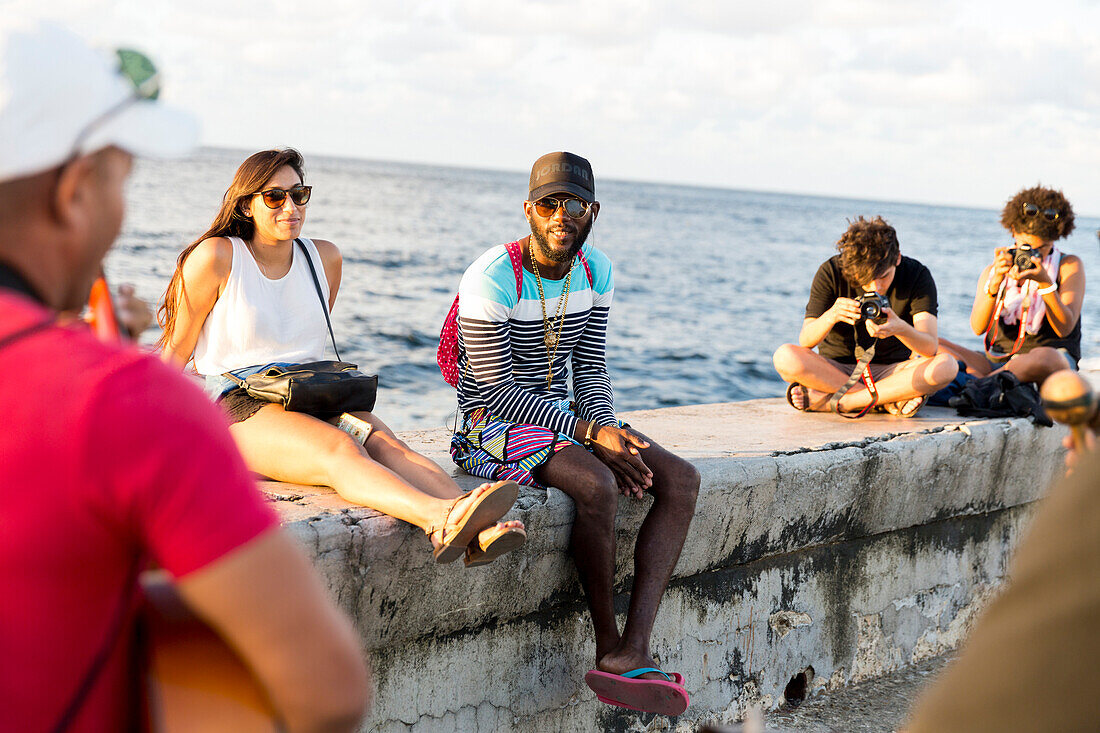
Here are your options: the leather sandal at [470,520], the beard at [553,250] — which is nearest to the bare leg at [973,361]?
the beard at [553,250]

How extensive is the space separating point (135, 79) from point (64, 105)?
116mm

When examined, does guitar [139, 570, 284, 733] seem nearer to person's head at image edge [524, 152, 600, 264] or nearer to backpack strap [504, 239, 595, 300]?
backpack strap [504, 239, 595, 300]

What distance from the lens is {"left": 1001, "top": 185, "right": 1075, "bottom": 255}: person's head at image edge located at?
557 centimetres

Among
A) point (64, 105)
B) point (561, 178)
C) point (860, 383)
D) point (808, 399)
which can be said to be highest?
point (561, 178)

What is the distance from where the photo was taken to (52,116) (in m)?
1.20

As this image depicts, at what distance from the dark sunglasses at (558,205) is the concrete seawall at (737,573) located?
3.40 ft

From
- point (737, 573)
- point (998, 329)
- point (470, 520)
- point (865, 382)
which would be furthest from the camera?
point (998, 329)

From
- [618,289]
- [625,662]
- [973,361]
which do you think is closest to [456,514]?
[625,662]

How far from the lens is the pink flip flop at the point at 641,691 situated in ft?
10.3

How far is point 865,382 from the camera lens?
530cm

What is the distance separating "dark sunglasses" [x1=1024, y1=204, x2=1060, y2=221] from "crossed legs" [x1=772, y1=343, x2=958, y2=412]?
992 mm

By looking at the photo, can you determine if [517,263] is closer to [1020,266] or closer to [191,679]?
[191,679]

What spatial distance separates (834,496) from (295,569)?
330cm

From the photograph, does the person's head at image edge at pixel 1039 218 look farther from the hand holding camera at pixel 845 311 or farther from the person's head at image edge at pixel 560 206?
the person's head at image edge at pixel 560 206
